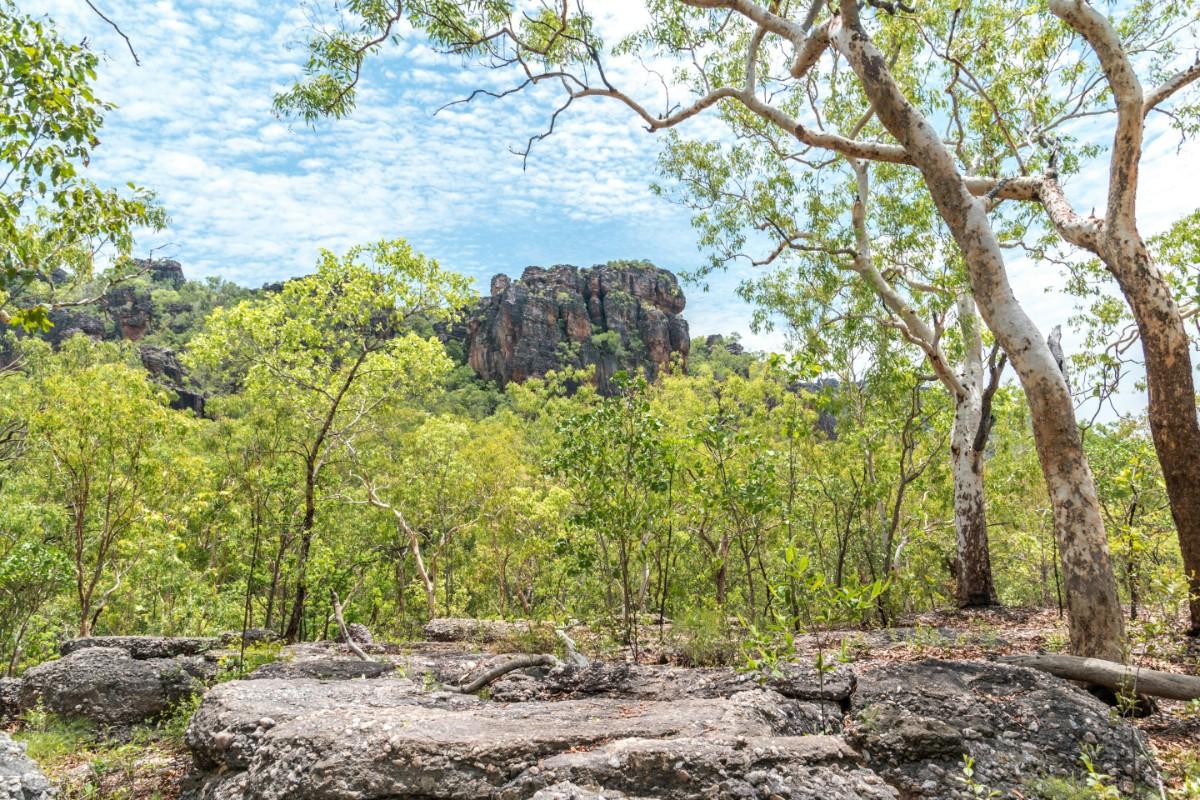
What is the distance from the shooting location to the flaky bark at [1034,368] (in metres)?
4.99

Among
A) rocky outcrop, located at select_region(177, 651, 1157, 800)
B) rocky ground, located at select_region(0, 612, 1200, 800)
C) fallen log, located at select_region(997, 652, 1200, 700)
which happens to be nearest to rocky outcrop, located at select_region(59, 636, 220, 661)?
rocky ground, located at select_region(0, 612, 1200, 800)

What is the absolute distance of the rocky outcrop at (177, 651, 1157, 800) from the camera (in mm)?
2643

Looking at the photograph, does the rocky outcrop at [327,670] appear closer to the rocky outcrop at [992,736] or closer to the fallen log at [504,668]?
the fallen log at [504,668]

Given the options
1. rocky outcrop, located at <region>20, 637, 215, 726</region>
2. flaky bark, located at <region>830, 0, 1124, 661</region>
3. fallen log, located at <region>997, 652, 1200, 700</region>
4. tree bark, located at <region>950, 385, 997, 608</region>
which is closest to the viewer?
fallen log, located at <region>997, 652, 1200, 700</region>

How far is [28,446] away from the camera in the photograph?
13.6 meters

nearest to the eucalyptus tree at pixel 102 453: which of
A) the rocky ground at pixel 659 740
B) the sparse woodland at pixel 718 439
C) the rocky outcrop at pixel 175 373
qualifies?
the sparse woodland at pixel 718 439

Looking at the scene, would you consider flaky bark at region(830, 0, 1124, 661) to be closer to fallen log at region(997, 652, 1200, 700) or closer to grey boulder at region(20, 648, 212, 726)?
fallen log at region(997, 652, 1200, 700)

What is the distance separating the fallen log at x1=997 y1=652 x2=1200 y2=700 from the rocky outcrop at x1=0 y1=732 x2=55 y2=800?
575cm

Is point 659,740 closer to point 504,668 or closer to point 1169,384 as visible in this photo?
point 504,668

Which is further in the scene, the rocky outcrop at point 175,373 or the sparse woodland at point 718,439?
the rocky outcrop at point 175,373

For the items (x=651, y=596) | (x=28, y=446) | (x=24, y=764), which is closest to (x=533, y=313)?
(x=651, y=596)

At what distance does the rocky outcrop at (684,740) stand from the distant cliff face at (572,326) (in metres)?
53.3

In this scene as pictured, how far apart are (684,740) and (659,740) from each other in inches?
4.5

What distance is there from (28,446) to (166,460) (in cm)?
248
